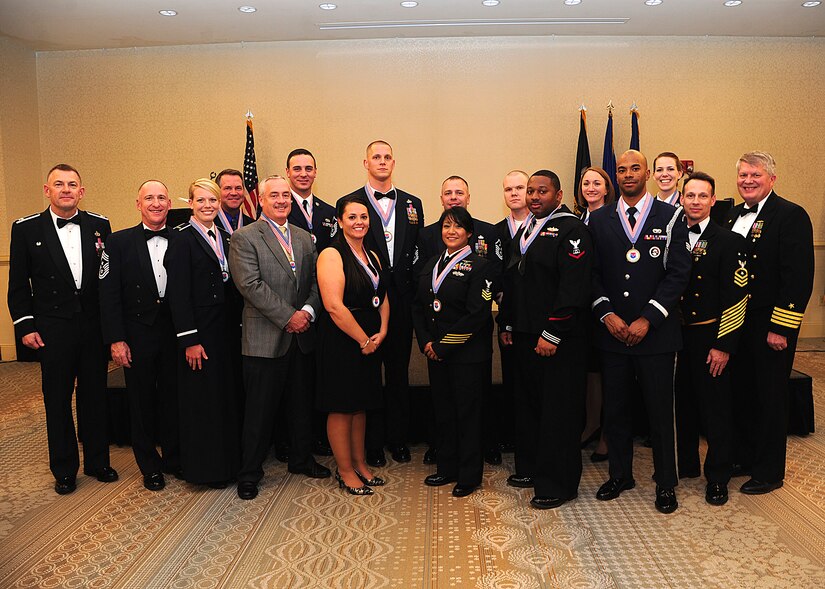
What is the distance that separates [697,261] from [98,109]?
7028mm

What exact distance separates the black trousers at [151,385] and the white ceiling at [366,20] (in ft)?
12.6

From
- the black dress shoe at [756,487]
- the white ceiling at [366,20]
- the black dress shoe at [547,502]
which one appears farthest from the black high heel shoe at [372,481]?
the white ceiling at [366,20]

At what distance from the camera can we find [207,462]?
3.71 meters

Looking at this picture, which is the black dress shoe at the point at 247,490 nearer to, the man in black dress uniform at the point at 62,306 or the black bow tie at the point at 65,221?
the man in black dress uniform at the point at 62,306

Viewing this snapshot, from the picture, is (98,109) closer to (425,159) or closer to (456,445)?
(425,159)

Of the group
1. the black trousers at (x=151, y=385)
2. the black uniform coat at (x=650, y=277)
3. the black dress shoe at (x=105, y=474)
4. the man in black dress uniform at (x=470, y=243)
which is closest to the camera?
the black uniform coat at (x=650, y=277)

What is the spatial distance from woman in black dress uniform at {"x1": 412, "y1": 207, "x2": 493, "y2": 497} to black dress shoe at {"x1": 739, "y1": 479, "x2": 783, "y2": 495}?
4.64 feet

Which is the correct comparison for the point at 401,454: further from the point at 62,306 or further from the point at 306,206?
the point at 62,306

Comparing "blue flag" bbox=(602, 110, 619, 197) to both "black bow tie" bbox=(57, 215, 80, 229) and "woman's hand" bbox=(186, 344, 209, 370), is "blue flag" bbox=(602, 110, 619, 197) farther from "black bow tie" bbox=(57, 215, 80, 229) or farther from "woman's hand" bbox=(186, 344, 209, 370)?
"black bow tie" bbox=(57, 215, 80, 229)

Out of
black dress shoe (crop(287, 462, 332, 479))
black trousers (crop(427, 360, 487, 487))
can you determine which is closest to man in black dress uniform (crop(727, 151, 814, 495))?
black trousers (crop(427, 360, 487, 487))

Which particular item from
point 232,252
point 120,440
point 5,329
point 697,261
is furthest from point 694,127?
point 5,329

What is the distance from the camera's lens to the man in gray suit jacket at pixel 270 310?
139 inches

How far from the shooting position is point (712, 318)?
3.44 m

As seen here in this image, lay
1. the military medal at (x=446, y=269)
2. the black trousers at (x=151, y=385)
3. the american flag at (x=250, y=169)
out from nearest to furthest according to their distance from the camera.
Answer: the military medal at (x=446, y=269) < the black trousers at (x=151, y=385) < the american flag at (x=250, y=169)
